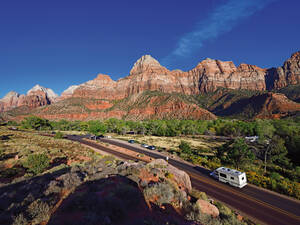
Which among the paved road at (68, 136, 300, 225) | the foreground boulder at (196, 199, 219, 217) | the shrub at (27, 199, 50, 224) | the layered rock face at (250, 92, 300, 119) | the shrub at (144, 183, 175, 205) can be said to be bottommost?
the paved road at (68, 136, 300, 225)

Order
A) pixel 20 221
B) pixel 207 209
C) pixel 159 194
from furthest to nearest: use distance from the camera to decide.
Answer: pixel 207 209, pixel 159 194, pixel 20 221

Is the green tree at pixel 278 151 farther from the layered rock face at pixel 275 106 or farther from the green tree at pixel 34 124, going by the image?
the green tree at pixel 34 124

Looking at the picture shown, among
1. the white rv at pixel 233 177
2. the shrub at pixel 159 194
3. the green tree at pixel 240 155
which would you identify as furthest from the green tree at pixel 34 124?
the green tree at pixel 240 155

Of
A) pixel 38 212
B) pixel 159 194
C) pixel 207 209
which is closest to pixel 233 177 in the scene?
pixel 207 209

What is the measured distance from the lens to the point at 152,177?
1359 centimetres

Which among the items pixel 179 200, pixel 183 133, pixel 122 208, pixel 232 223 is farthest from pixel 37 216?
pixel 183 133

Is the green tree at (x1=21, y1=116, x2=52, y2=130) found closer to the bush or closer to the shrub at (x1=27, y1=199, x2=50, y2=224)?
the bush

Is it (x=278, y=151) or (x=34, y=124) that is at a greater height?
(x=34, y=124)

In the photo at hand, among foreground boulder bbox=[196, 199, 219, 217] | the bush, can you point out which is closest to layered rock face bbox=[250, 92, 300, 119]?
foreground boulder bbox=[196, 199, 219, 217]

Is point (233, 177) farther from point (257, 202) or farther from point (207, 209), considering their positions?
point (207, 209)

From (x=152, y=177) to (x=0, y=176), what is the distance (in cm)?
1752

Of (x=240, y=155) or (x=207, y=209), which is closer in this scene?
(x=207, y=209)

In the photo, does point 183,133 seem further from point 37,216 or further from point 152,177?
point 37,216

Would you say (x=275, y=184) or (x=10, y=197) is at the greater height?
(x=10, y=197)
